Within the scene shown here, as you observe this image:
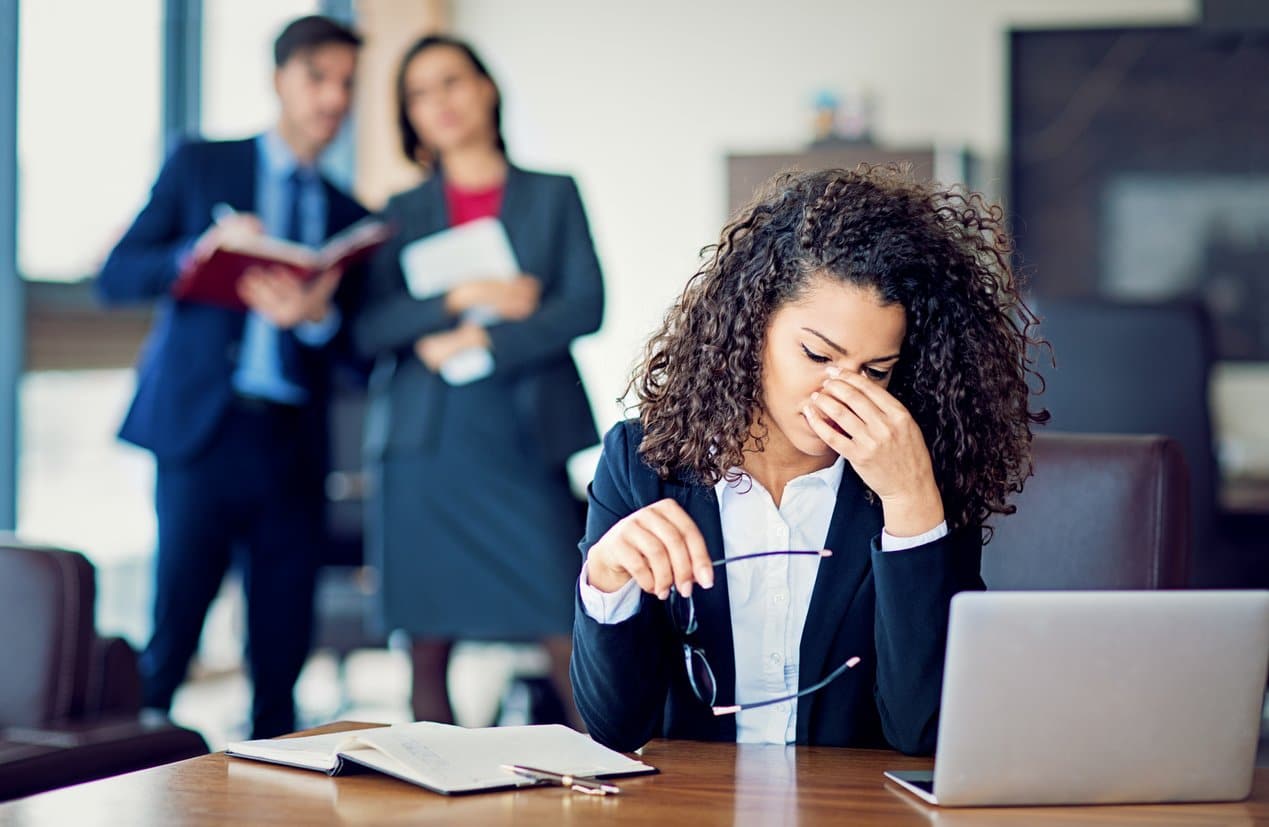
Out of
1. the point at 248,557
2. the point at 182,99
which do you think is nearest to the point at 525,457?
the point at 248,557

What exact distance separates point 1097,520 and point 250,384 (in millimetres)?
1773

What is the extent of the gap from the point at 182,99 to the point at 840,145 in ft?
7.55

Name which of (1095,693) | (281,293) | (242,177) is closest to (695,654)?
(1095,693)

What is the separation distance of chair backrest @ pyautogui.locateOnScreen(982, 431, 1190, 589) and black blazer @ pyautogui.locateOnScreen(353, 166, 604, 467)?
130 centimetres

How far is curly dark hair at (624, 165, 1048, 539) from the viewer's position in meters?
1.50

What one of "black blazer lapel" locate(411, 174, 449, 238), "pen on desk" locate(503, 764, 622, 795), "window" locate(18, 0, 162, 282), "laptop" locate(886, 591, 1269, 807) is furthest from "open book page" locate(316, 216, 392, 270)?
"laptop" locate(886, 591, 1269, 807)

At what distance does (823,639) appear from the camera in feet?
4.86

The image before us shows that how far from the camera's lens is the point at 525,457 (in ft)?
9.57

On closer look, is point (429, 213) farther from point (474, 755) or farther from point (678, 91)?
point (678, 91)

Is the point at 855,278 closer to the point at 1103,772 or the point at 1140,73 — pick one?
the point at 1103,772

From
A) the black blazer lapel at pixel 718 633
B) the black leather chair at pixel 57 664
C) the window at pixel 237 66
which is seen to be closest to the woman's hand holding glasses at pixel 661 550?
the black blazer lapel at pixel 718 633

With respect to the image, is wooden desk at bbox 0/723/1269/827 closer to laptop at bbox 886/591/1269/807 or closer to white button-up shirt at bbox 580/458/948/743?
laptop at bbox 886/591/1269/807

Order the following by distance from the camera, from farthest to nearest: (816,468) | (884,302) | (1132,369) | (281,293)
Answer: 1. (1132,369)
2. (281,293)
3. (816,468)
4. (884,302)

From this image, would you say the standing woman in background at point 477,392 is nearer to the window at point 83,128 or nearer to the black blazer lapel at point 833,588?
the window at point 83,128
